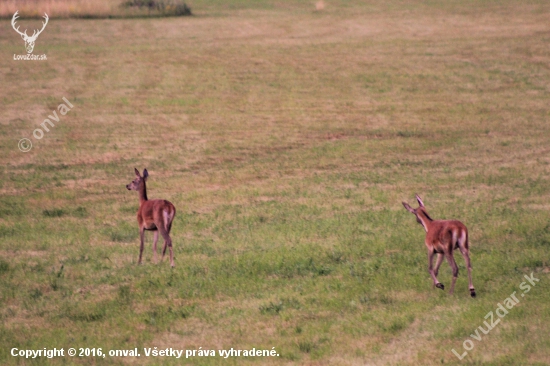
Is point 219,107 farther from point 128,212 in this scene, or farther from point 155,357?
point 155,357

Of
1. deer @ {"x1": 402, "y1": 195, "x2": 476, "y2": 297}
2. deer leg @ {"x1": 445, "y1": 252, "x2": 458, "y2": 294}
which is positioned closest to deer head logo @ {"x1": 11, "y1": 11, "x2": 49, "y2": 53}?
deer @ {"x1": 402, "y1": 195, "x2": 476, "y2": 297}

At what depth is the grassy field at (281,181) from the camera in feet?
42.7

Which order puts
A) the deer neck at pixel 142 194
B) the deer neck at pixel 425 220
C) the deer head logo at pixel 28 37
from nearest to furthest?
the deer neck at pixel 425 220
the deer neck at pixel 142 194
the deer head logo at pixel 28 37

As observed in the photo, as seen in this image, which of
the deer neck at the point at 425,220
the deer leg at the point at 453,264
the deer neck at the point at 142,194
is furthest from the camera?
the deer neck at the point at 142,194

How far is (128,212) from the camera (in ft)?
68.5

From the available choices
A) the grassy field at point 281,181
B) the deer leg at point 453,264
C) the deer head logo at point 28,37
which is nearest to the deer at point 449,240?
the deer leg at point 453,264

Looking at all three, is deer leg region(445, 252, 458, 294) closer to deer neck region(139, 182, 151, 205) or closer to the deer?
the deer

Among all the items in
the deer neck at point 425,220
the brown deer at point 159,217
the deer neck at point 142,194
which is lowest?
the deer neck at point 425,220

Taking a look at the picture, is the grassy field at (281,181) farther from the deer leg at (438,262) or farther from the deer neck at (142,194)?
the deer neck at (142,194)

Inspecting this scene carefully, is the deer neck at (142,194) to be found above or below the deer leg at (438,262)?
above

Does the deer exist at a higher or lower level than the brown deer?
lower

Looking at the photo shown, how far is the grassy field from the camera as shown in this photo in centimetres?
1300

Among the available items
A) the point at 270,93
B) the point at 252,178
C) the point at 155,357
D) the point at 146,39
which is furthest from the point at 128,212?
the point at 146,39

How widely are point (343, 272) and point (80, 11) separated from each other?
38245 millimetres
